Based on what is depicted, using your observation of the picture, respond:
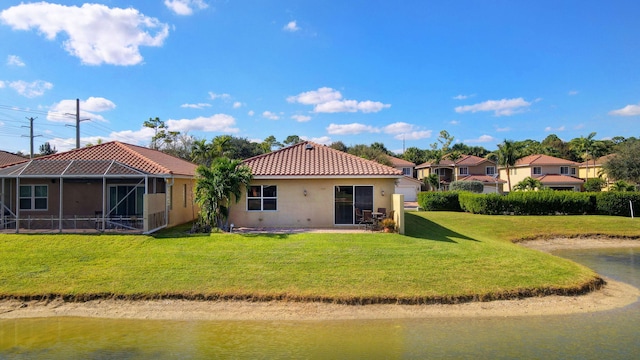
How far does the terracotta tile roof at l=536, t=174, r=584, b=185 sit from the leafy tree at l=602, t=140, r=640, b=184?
3.63 meters

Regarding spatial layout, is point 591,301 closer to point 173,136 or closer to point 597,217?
point 597,217

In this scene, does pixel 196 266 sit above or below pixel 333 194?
below

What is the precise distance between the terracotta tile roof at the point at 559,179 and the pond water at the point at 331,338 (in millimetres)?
46970

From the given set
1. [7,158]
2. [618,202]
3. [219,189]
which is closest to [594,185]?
[618,202]

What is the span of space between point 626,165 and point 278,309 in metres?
54.3

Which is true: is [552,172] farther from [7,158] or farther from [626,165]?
[7,158]

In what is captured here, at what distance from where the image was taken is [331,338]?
30.2 ft

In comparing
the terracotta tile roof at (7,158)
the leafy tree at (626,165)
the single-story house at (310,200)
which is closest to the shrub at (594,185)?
the leafy tree at (626,165)

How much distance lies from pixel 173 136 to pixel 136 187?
42.4 m

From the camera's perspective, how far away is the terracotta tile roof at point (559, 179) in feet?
173

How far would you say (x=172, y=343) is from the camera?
29.3ft

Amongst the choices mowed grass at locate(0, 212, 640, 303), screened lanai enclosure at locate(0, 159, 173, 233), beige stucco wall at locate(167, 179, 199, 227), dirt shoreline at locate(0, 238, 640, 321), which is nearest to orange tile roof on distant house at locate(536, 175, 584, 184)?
mowed grass at locate(0, 212, 640, 303)

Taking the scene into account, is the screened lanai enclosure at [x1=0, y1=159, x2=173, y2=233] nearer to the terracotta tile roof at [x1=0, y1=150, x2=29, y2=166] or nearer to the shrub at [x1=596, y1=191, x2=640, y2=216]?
the terracotta tile roof at [x1=0, y1=150, x2=29, y2=166]

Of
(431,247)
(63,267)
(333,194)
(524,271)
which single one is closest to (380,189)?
(333,194)
